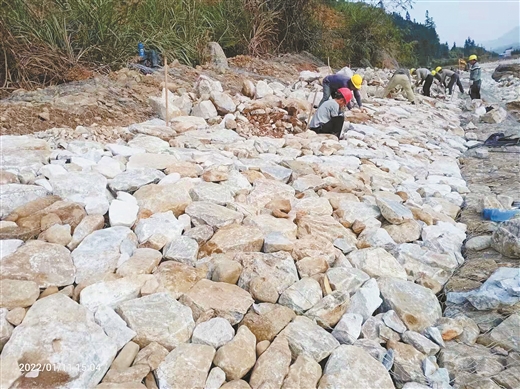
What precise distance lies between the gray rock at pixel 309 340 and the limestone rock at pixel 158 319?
0.46m

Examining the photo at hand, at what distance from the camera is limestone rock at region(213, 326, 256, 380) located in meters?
1.69

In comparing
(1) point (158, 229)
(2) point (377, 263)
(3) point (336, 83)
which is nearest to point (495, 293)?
(2) point (377, 263)

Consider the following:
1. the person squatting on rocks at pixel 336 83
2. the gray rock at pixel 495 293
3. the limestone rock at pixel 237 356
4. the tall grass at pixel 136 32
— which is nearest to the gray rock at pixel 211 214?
the limestone rock at pixel 237 356

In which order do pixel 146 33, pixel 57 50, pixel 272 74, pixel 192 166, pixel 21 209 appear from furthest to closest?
pixel 272 74, pixel 146 33, pixel 57 50, pixel 192 166, pixel 21 209

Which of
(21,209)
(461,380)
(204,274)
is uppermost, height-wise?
(21,209)

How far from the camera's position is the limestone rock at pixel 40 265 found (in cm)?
193

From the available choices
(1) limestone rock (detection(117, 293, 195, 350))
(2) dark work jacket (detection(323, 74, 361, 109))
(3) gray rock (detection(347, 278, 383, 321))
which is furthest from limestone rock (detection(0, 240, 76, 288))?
(2) dark work jacket (detection(323, 74, 361, 109))

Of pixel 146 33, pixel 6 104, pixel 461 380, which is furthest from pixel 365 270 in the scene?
pixel 146 33

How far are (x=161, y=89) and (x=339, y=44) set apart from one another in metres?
9.78

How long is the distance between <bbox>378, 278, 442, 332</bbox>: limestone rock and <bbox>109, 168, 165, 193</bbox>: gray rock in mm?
1681

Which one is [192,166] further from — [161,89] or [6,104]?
[161,89]

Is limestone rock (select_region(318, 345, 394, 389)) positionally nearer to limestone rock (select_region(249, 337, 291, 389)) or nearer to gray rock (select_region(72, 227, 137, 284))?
limestone rock (select_region(249, 337, 291, 389))

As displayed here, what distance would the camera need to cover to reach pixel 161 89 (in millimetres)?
5969

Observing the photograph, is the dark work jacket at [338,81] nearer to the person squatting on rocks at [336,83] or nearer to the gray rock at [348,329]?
the person squatting on rocks at [336,83]
